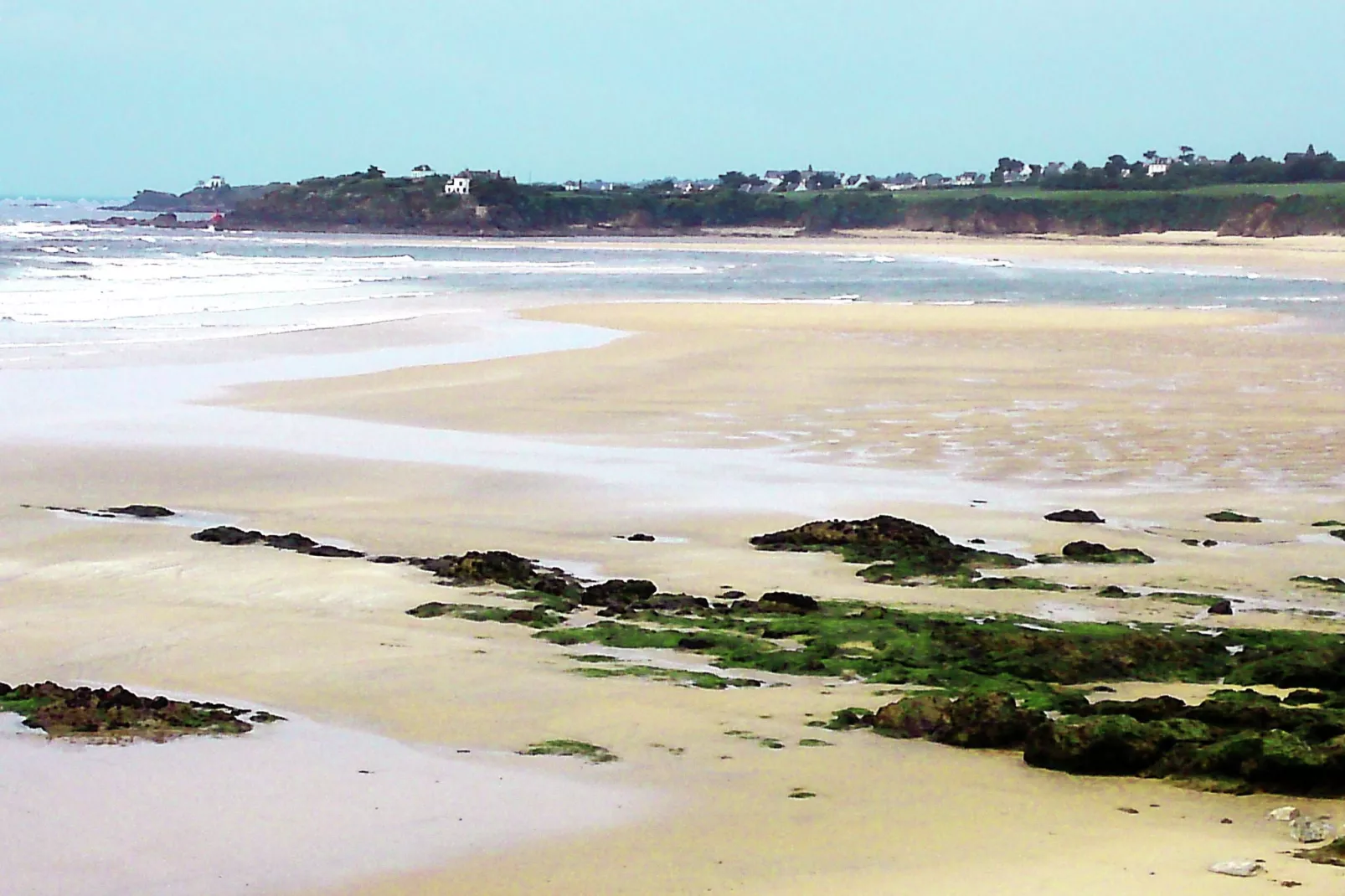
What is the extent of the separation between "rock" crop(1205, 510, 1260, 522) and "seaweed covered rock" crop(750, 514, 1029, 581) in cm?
201

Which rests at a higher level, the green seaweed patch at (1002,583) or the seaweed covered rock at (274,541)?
the green seaweed patch at (1002,583)

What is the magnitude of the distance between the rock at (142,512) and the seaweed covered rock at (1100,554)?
5.61 meters

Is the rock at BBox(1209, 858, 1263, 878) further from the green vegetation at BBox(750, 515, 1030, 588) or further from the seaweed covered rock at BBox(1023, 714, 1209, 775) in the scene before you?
the green vegetation at BBox(750, 515, 1030, 588)

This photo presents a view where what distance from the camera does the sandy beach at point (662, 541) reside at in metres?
4.55

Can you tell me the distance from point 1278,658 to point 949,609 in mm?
1718

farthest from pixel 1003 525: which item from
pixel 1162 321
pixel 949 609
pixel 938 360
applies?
pixel 1162 321

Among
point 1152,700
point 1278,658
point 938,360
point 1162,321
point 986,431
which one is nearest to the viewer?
point 1152,700

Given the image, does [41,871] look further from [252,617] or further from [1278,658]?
[1278,658]

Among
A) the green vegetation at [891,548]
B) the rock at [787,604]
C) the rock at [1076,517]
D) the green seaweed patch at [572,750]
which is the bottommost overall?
the rock at [1076,517]

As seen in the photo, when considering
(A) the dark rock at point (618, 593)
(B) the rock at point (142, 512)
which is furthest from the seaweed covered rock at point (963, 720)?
(B) the rock at point (142, 512)

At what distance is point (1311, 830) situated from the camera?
4410 mm

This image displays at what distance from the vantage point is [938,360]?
21375mm

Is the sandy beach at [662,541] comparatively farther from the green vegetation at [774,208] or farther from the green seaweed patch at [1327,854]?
the green vegetation at [774,208]

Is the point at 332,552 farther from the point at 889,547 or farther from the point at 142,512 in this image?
the point at 889,547
